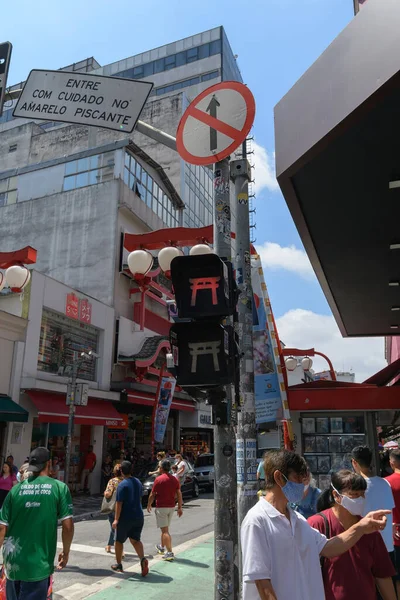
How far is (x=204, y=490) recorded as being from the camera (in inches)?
997

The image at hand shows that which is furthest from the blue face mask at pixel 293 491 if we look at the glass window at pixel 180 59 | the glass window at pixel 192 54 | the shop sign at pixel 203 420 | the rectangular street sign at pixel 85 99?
the glass window at pixel 180 59

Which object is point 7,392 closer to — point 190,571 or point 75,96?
point 190,571

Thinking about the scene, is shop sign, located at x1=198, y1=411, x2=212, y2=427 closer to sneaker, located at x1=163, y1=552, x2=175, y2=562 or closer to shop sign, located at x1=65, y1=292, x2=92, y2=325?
shop sign, located at x1=65, y1=292, x2=92, y2=325

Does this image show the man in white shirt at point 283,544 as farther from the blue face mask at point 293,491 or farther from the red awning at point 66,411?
the red awning at point 66,411

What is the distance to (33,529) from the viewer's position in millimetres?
4492

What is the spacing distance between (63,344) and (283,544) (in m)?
20.6

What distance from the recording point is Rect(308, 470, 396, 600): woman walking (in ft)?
10.7

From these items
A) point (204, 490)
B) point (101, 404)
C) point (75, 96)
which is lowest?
point (204, 490)

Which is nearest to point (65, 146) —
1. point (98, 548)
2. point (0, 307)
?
point (0, 307)

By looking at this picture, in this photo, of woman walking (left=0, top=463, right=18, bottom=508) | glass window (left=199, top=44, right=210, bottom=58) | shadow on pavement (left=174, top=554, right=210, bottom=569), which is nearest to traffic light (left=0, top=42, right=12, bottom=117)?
shadow on pavement (left=174, top=554, right=210, bottom=569)

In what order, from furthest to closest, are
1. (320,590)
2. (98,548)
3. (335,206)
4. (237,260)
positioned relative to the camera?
(98,548) < (335,206) < (237,260) < (320,590)

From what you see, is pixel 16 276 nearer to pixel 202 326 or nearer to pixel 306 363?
pixel 202 326

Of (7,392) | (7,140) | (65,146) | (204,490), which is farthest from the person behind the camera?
(7,140)

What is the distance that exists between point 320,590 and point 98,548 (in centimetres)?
878
